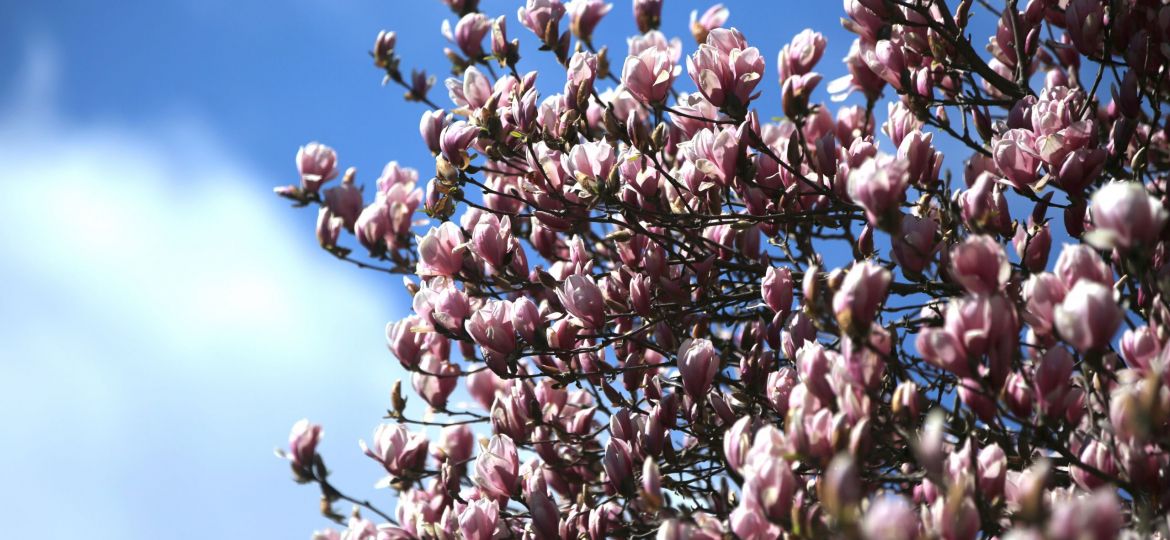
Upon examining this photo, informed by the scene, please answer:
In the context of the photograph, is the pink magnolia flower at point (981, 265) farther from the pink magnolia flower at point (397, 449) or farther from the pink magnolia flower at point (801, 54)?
Result: the pink magnolia flower at point (397, 449)

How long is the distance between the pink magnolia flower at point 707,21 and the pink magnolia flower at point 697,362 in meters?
1.45

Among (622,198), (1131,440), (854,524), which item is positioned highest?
(622,198)

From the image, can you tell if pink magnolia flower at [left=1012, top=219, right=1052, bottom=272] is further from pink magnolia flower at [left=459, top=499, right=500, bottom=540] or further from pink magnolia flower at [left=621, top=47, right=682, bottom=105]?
pink magnolia flower at [left=459, top=499, right=500, bottom=540]

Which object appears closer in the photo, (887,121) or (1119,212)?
(1119,212)

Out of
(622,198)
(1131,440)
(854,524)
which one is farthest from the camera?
(622,198)

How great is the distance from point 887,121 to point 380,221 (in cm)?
182

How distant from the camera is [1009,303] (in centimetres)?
183

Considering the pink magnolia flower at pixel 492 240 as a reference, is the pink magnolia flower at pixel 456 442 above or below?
below

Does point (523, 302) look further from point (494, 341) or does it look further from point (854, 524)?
point (854, 524)

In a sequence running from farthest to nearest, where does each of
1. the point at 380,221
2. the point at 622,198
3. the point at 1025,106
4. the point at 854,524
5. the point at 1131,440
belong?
the point at 380,221, the point at 622,198, the point at 1025,106, the point at 1131,440, the point at 854,524

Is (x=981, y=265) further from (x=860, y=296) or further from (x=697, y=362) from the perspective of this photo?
(x=697, y=362)

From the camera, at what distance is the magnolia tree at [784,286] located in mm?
1826

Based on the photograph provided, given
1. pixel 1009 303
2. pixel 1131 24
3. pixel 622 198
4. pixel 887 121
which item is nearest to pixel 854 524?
pixel 1009 303

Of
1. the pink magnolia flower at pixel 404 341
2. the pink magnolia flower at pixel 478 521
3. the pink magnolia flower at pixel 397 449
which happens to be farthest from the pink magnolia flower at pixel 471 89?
the pink magnolia flower at pixel 478 521
